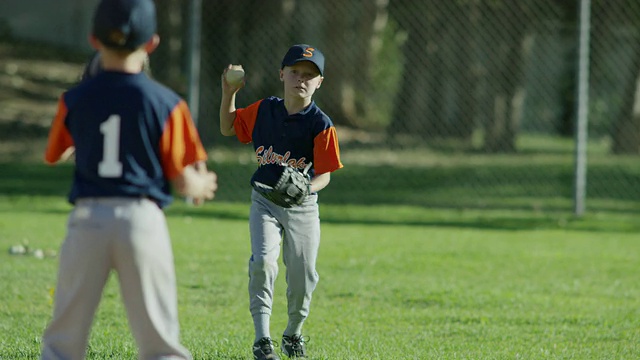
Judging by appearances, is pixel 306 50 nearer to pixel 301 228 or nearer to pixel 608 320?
pixel 301 228

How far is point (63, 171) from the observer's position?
1730 cm

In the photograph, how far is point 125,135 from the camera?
3.82 metres

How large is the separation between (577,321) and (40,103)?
17999 millimetres

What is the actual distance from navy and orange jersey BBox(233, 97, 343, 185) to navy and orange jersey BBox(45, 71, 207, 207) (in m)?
1.46

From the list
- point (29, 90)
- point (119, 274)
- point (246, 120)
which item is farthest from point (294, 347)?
point (29, 90)

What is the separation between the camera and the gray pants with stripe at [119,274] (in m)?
3.78

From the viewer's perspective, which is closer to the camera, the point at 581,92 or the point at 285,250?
the point at 285,250

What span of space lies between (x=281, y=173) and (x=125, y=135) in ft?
5.01

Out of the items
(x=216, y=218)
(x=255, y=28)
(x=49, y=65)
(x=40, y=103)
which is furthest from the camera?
(x=49, y=65)

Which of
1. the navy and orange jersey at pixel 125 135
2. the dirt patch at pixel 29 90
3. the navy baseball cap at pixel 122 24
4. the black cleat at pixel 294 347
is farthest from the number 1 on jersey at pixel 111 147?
the dirt patch at pixel 29 90

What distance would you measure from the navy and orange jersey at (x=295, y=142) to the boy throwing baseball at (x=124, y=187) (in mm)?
1482

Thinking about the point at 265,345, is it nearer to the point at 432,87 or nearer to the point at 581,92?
the point at 581,92

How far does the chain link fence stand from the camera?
15781mm

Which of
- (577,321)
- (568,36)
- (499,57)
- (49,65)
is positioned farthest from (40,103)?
(577,321)
